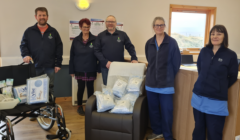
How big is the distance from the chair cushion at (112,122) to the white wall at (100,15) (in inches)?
68.7

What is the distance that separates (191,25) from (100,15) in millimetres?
1962

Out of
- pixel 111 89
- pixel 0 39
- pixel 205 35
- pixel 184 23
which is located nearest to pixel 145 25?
pixel 184 23

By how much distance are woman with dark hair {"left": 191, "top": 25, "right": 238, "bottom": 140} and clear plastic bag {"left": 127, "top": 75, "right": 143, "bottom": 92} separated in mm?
671

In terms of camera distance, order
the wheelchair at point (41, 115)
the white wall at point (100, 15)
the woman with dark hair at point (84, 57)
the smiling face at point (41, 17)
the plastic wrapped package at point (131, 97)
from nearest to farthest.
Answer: the wheelchair at point (41, 115)
the plastic wrapped package at point (131, 97)
the smiling face at point (41, 17)
the woman with dark hair at point (84, 57)
the white wall at point (100, 15)

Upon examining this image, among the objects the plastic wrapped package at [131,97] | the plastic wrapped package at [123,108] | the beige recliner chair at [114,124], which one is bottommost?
the beige recliner chair at [114,124]

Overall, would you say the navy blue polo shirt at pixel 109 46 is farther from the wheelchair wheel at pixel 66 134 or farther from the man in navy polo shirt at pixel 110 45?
the wheelchair wheel at pixel 66 134

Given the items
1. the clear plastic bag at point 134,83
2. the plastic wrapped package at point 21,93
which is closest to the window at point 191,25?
the clear plastic bag at point 134,83

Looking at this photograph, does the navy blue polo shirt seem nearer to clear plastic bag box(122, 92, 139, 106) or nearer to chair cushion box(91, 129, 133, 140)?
clear plastic bag box(122, 92, 139, 106)

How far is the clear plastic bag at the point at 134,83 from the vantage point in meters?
2.07

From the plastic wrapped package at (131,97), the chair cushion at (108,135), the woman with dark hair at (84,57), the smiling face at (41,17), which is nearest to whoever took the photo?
the chair cushion at (108,135)

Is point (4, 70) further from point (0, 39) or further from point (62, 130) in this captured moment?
point (0, 39)

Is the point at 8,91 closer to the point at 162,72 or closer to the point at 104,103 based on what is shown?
the point at 104,103

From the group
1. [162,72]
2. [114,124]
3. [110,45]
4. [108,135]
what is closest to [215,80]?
[162,72]

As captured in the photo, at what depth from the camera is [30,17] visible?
9.93 feet
